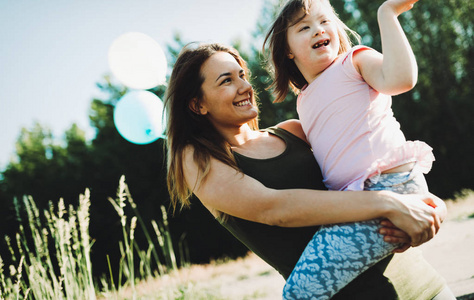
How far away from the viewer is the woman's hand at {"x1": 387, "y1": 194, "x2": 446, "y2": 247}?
1.19 m

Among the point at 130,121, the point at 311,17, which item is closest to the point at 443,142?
the point at 130,121

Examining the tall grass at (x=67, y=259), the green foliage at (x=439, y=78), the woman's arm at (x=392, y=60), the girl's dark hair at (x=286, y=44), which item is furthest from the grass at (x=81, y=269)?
the green foliage at (x=439, y=78)

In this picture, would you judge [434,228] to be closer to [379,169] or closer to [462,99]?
[379,169]

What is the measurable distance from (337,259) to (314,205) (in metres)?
0.18

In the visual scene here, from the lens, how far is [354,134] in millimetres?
1362

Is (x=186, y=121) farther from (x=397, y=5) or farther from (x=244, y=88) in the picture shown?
(x=397, y=5)

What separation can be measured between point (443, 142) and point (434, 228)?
14.1 m

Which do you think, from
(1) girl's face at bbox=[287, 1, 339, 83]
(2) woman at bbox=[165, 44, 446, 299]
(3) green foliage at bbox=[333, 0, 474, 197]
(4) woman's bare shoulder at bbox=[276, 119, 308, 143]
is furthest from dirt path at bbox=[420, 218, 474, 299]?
(3) green foliage at bbox=[333, 0, 474, 197]

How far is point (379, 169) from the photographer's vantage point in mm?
1311

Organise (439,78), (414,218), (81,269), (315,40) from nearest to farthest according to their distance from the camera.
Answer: (414,218) → (315,40) → (81,269) → (439,78)

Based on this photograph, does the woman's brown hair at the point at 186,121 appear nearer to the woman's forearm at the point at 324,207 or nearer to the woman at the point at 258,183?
the woman at the point at 258,183

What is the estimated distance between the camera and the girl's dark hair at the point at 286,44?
5.32 ft

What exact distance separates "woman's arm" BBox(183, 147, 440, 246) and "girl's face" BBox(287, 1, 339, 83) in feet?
1.88

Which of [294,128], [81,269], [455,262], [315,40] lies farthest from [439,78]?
[81,269]
